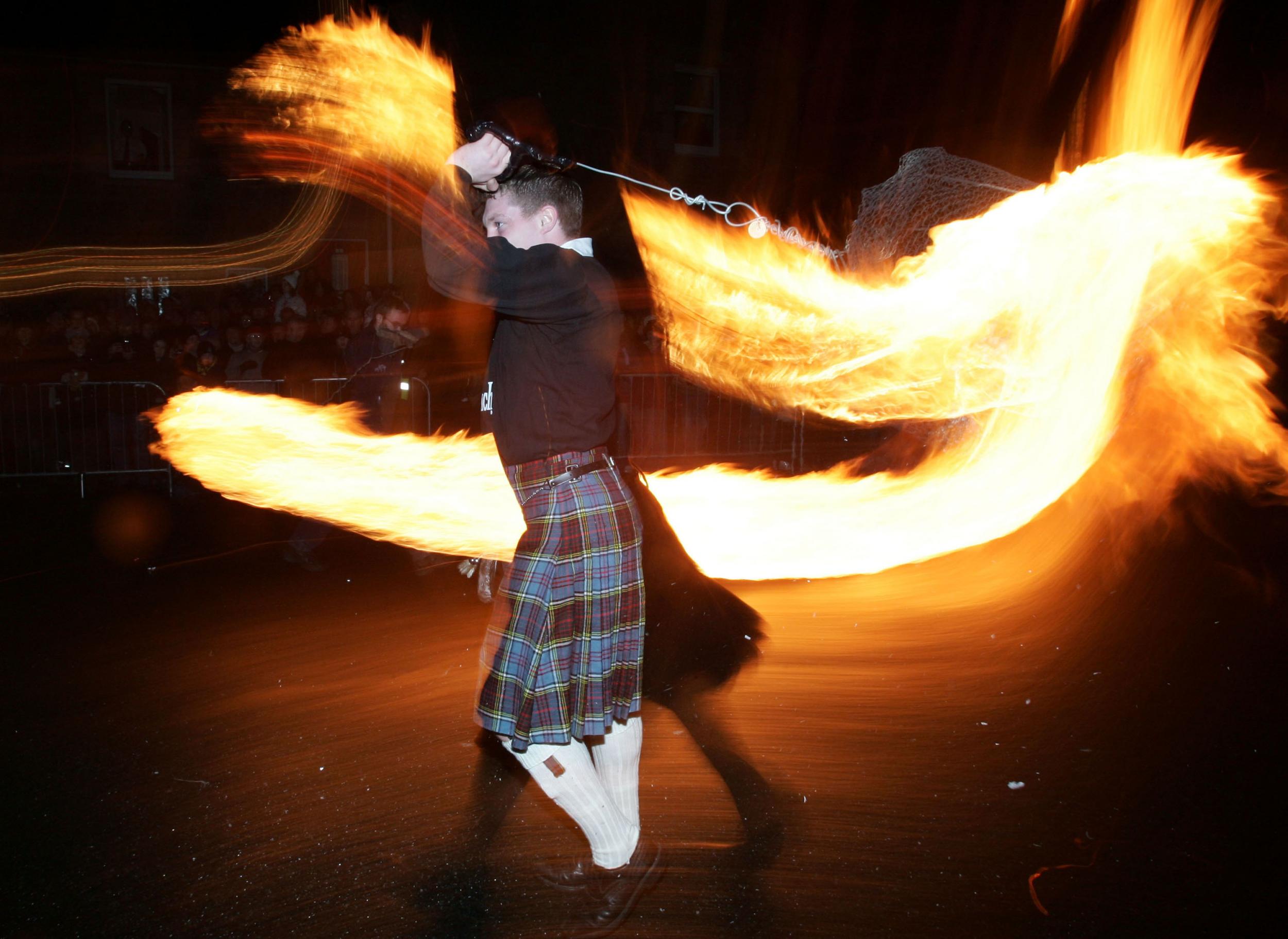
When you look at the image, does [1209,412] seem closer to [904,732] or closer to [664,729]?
[904,732]

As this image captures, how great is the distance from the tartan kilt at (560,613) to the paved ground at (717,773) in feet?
2.06

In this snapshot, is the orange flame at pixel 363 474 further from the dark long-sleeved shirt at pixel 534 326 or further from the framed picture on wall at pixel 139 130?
the framed picture on wall at pixel 139 130

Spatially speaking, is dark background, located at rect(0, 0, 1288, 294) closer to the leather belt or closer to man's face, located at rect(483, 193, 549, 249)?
man's face, located at rect(483, 193, 549, 249)

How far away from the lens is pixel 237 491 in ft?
19.8

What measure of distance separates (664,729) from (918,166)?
131 inches

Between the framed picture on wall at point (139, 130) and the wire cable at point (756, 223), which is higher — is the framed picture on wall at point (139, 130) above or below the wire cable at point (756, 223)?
above

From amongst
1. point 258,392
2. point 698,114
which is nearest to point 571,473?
point 258,392

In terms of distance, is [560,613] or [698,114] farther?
[698,114]

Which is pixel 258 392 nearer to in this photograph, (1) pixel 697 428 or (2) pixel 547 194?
(1) pixel 697 428

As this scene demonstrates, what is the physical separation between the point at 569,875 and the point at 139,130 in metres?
18.1

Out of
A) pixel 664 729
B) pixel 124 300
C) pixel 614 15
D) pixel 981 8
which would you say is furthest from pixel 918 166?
pixel 124 300

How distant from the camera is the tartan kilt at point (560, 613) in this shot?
2.74m

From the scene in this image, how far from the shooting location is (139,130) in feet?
56.7

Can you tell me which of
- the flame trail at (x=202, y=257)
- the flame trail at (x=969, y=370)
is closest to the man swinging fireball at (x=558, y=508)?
the flame trail at (x=969, y=370)
